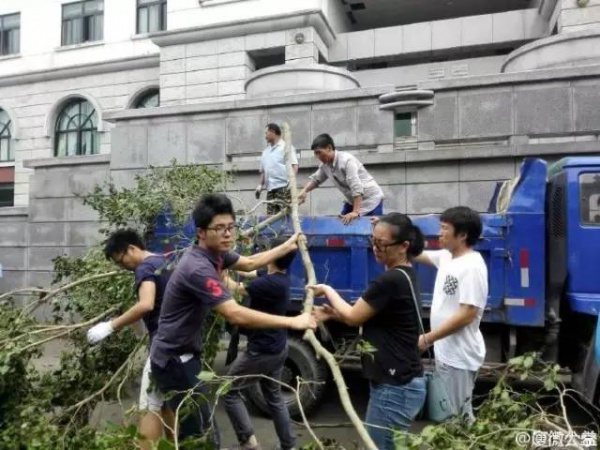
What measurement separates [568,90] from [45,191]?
403 inches

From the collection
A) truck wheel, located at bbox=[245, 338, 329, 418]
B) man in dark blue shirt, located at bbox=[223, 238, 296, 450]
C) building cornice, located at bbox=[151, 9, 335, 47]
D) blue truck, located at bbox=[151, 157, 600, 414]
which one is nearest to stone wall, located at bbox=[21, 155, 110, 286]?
building cornice, located at bbox=[151, 9, 335, 47]

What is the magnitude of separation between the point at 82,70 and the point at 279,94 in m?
9.85

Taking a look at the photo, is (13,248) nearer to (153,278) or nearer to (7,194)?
(153,278)

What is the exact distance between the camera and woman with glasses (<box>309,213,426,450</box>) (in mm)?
2533

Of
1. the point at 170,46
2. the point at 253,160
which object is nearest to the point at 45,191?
the point at 253,160

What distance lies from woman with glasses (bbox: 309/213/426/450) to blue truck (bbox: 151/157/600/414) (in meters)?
1.44

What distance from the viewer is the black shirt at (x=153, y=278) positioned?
334 centimetres

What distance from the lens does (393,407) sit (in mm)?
2551

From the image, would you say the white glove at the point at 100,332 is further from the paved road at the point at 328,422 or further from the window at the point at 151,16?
the window at the point at 151,16

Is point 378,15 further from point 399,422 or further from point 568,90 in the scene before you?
point 399,422

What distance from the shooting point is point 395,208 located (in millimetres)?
8375

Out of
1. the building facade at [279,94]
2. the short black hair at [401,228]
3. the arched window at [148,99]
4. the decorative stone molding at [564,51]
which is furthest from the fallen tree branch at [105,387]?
the arched window at [148,99]

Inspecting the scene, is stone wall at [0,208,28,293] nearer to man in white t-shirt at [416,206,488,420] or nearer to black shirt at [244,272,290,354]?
black shirt at [244,272,290,354]

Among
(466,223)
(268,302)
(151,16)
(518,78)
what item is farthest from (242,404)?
(151,16)
